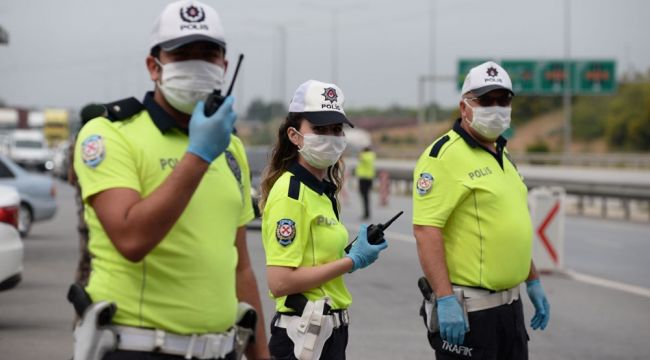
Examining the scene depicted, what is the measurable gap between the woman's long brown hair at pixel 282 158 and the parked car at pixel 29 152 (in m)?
63.5

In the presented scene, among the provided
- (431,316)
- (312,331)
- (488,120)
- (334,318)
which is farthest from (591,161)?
(312,331)

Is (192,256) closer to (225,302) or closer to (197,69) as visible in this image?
(225,302)

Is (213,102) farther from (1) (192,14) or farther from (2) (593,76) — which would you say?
(2) (593,76)

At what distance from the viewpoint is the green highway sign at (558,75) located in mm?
55156

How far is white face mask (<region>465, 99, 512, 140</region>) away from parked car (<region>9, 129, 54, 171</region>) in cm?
6369

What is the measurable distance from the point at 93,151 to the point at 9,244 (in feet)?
26.8

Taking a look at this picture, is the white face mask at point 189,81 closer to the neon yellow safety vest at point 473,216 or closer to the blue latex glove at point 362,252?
the blue latex glove at point 362,252

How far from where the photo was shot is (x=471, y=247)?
5672 millimetres

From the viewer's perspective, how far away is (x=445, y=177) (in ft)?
18.8

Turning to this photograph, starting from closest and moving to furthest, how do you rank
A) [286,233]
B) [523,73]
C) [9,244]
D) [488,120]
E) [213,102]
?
[213,102] < [286,233] < [488,120] < [9,244] < [523,73]

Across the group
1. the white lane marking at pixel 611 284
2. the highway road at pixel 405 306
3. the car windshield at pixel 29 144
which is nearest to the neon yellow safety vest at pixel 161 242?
the highway road at pixel 405 306

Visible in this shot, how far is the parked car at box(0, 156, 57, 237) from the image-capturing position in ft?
Result: 70.1

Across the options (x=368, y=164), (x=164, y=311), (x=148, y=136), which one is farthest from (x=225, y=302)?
(x=368, y=164)

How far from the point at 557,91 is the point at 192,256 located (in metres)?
52.9
